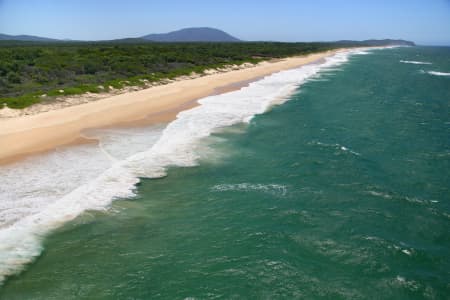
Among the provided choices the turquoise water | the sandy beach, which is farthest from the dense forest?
the turquoise water

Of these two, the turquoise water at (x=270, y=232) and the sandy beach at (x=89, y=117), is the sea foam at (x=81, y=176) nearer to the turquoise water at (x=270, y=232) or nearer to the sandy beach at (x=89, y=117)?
the turquoise water at (x=270, y=232)

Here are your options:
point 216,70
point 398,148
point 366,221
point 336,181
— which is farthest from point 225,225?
point 216,70

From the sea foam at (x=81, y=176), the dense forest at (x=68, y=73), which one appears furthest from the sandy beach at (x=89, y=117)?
the dense forest at (x=68, y=73)

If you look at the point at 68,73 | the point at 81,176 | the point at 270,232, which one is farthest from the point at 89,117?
the point at 68,73

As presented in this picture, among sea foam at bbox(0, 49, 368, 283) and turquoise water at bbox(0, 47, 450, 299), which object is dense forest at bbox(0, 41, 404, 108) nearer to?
sea foam at bbox(0, 49, 368, 283)

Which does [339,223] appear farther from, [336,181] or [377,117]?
[377,117]

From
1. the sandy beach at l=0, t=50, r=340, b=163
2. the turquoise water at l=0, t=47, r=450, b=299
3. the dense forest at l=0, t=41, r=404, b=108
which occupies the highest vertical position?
the dense forest at l=0, t=41, r=404, b=108
